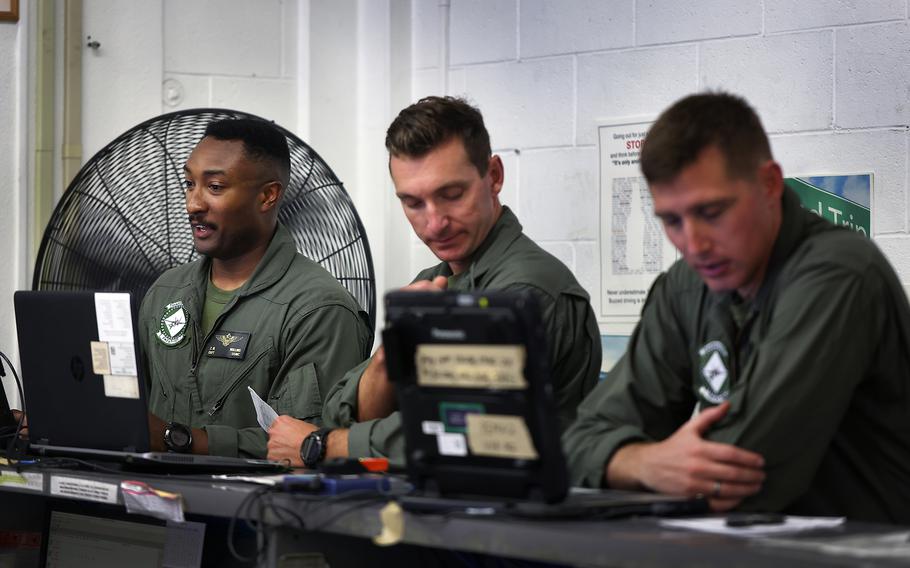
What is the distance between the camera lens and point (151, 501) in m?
1.97

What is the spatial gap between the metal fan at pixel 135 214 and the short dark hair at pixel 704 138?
151 cm

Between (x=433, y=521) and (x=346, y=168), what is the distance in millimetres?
2379

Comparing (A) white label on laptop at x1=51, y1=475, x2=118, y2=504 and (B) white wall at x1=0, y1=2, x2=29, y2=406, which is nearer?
(A) white label on laptop at x1=51, y1=475, x2=118, y2=504

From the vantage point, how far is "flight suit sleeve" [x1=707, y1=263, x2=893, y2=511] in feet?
5.34

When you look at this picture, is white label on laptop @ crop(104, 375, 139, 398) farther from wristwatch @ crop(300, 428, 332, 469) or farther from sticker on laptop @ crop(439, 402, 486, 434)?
sticker on laptop @ crop(439, 402, 486, 434)

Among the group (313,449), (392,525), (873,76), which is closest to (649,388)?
(392,525)

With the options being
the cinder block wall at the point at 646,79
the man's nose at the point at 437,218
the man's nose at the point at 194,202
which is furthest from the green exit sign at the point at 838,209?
the man's nose at the point at 194,202

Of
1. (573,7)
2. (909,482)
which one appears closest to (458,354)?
(909,482)

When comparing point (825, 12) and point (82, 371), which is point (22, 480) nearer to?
point (82, 371)

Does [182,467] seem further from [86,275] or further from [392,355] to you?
[86,275]

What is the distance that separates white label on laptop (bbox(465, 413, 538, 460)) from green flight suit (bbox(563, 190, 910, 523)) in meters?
0.29

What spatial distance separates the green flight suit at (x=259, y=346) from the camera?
8.86 feet

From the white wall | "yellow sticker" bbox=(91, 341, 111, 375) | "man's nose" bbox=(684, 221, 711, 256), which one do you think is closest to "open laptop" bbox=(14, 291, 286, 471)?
"yellow sticker" bbox=(91, 341, 111, 375)

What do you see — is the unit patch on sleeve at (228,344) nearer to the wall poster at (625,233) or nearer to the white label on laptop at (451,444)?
the wall poster at (625,233)
